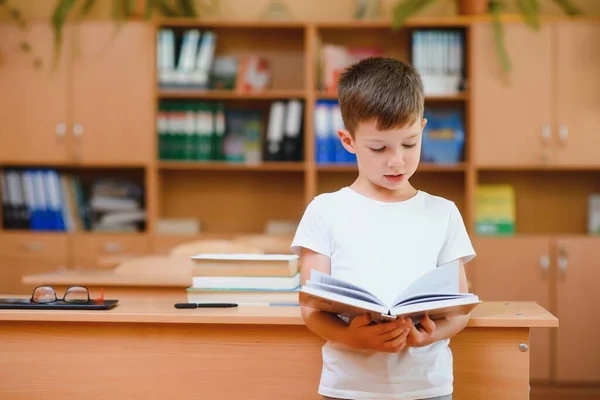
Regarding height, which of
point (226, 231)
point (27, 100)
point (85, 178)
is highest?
point (27, 100)

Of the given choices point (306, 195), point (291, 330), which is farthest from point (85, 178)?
point (291, 330)

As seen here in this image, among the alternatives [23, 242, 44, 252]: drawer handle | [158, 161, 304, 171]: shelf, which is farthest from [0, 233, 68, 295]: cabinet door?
[158, 161, 304, 171]: shelf

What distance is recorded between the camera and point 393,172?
1501mm

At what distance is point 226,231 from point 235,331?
2.81 meters

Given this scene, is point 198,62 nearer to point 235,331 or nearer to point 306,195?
point 306,195

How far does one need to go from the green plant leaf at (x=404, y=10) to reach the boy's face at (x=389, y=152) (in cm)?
267

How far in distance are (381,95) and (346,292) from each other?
393mm

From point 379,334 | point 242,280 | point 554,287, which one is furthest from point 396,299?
point 554,287

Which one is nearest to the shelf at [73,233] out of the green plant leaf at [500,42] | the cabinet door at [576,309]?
the green plant leaf at [500,42]

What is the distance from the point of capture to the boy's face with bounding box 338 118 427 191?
149 cm

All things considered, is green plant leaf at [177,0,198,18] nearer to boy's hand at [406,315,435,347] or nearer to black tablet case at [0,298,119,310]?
black tablet case at [0,298,119,310]

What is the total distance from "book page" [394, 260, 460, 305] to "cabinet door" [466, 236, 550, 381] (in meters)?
2.70

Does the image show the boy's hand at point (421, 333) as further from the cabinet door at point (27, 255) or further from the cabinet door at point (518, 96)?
the cabinet door at point (27, 255)

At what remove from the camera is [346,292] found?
4.50ft
